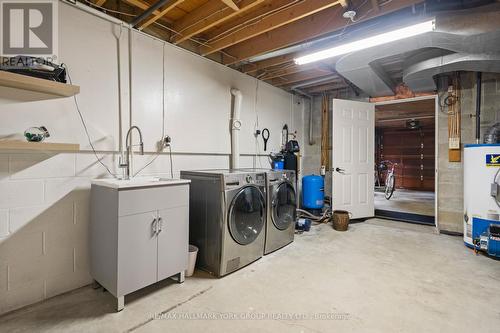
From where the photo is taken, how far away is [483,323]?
5.63 ft

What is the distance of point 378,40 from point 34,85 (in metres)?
2.95

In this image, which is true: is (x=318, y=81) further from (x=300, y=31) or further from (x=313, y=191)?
(x=313, y=191)

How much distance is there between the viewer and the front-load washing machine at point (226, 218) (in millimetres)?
2373

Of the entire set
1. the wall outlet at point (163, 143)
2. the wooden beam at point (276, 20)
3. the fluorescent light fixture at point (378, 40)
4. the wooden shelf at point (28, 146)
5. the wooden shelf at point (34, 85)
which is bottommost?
the wooden shelf at point (28, 146)

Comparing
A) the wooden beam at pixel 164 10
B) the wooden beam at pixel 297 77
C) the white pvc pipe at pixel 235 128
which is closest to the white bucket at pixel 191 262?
the white pvc pipe at pixel 235 128

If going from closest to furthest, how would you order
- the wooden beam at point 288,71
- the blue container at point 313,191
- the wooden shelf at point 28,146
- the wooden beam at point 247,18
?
1. the wooden shelf at point 28,146
2. the wooden beam at point 247,18
3. the wooden beam at point 288,71
4. the blue container at point 313,191

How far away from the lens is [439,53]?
3.21 m

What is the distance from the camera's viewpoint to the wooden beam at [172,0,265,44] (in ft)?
7.88

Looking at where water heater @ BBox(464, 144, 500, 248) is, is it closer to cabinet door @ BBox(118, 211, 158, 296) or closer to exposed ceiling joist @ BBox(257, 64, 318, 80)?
exposed ceiling joist @ BBox(257, 64, 318, 80)

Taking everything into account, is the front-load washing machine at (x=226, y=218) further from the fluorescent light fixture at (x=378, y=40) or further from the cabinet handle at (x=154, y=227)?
the fluorescent light fixture at (x=378, y=40)

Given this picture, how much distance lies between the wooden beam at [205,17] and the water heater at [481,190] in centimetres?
329

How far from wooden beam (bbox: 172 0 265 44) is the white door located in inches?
103

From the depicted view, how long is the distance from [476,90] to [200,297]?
15.5 ft

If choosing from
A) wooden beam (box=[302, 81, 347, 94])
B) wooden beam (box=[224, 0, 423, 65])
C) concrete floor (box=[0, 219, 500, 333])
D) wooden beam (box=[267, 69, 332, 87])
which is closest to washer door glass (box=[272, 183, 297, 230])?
concrete floor (box=[0, 219, 500, 333])
